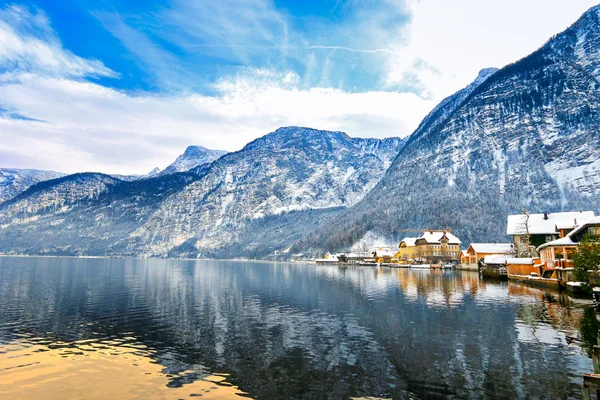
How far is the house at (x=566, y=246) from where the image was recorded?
66.4 m

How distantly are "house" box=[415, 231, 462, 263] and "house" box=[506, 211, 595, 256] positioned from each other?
6465 centimetres

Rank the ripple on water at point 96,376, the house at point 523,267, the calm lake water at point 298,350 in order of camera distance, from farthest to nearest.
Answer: the house at point 523,267 < the calm lake water at point 298,350 < the ripple on water at point 96,376

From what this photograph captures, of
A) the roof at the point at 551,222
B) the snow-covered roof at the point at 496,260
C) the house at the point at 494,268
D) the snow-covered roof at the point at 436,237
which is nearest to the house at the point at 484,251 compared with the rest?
the roof at the point at 551,222

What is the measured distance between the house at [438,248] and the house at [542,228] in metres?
64.6

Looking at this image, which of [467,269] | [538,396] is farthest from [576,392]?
[467,269]

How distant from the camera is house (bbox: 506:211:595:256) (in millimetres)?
102938

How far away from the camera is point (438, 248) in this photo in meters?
191

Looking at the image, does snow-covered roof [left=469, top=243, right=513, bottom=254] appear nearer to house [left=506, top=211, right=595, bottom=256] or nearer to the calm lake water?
house [left=506, top=211, right=595, bottom=256]

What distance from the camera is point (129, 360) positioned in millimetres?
26078

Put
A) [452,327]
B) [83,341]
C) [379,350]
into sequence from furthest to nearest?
[452,327] → [83,341] → [379,350]

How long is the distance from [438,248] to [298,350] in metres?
176

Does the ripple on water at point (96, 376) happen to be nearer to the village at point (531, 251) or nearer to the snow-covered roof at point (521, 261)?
the village at point (531, 251)

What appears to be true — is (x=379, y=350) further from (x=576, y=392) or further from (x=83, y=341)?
(x=83, y=341)

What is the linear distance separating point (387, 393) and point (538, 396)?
7.22m
